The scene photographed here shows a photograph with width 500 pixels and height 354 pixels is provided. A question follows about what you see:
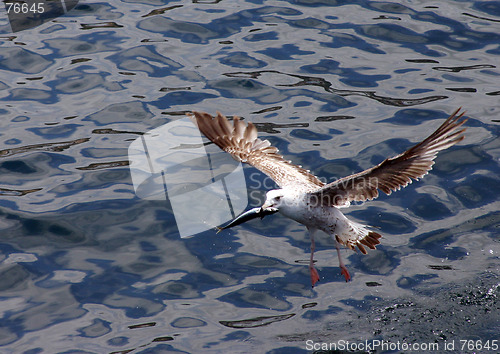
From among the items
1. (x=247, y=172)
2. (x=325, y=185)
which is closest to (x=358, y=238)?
(x=325, y=185)

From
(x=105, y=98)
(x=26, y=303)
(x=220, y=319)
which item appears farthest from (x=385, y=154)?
(x=26, y=303)

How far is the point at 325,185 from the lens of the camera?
6.95m

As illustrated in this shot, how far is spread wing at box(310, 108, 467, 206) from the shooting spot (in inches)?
254

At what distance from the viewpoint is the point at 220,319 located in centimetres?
727

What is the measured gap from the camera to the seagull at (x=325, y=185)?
6547 millimetres

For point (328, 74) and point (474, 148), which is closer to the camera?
point (474, 148)

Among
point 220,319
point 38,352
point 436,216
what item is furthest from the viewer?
point 436,216

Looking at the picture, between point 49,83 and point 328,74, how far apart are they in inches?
176

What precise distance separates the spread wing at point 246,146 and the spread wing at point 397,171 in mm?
1021

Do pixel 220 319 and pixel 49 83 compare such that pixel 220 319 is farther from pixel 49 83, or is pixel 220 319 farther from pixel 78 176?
pixel 49 83
